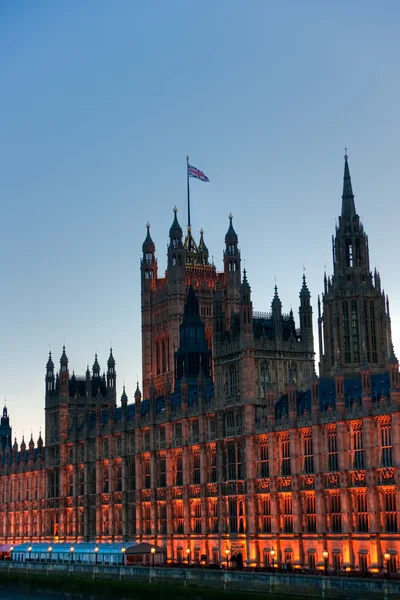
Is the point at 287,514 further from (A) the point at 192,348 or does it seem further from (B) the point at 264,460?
(A) the point at 192,348

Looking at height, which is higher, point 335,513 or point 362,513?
point 335,513

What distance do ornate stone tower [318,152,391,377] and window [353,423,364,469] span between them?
24040 mm

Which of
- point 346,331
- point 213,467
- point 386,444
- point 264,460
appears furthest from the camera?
point 346,331

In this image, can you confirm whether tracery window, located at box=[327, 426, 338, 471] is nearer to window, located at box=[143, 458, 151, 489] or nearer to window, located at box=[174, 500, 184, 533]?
window, located at box=[174, 500, 184, 533]

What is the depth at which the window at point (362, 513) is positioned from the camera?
120m

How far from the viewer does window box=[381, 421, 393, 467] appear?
117375 mm

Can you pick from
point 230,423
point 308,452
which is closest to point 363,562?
point 308,452

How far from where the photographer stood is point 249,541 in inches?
5374

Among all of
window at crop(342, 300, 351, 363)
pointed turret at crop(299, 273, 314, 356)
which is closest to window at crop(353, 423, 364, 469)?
window at crop(342, 300, 351, 363)

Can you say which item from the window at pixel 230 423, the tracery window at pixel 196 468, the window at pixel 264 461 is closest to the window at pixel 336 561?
the window at pixel 264 461

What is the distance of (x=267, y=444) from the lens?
136625 millimetres

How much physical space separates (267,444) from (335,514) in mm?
15429

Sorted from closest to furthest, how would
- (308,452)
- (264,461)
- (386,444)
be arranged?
(386,444)
(308,452)
(264,461)

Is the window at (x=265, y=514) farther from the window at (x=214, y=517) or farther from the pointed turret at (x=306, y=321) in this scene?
the pointed turret at (x=306, y=321)
